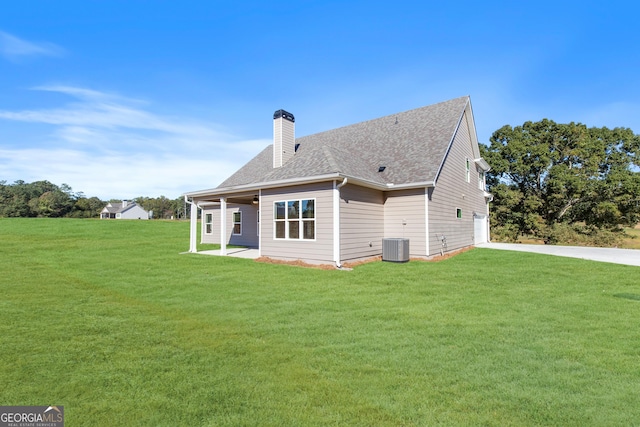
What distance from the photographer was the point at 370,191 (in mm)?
12531

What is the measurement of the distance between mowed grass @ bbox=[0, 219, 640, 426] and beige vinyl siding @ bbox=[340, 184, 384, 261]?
277cm

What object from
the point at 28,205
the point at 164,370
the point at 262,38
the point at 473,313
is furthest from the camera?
the point at 28,205

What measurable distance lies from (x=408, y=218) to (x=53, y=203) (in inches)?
3384

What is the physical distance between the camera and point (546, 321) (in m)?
5.17

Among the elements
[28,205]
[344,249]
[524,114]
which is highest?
[524,114]

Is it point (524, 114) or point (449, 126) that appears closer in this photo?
point (449, 126)

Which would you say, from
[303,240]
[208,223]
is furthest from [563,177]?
[208,223]

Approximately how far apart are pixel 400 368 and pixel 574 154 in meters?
28.5

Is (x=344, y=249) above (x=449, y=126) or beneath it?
beneath

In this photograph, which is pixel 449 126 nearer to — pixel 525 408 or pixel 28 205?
pixel 525 408

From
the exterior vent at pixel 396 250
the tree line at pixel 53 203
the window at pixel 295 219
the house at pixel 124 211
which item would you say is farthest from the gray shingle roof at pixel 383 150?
the tree line at pixel 53 203

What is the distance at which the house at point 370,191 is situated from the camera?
11.1m

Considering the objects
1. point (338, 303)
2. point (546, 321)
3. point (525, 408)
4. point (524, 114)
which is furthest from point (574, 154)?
point (525, 408)

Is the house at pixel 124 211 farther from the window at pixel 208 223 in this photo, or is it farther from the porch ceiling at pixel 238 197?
the porch ceiling at pixel 238 197
